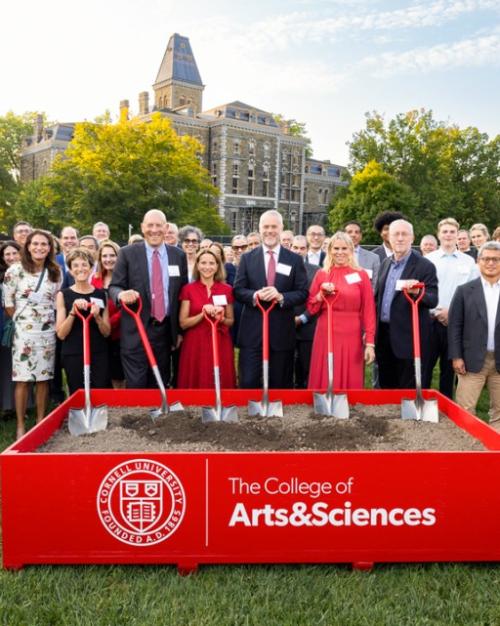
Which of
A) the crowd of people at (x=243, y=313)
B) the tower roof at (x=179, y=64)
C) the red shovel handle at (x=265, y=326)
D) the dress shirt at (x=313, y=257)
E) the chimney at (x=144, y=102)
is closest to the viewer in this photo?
the red shovel handle at (x=265, y=326)

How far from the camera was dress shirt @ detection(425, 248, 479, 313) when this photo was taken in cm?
548

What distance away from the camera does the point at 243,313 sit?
492 cm

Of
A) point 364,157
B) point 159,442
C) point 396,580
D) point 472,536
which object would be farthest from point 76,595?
point 364,157

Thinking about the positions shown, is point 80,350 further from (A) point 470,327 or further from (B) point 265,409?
(A) point 470,327

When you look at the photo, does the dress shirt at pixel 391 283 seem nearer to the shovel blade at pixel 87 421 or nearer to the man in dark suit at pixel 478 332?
the man in dark suit at pixel 478 332

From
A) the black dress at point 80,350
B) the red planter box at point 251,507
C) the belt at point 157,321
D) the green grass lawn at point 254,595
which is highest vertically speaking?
the belt at point 157,321

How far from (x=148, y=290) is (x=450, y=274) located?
9.18 feet

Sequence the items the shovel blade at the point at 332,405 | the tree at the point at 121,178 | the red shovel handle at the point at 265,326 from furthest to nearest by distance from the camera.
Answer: the tree at the point at 121,178
the red shovel handle at the point at 265,326
the shovel blade at the point at 332,405

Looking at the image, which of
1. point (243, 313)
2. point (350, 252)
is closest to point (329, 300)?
point (350, 252)

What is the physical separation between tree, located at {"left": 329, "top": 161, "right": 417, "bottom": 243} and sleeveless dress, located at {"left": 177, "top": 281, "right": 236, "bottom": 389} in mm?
29920

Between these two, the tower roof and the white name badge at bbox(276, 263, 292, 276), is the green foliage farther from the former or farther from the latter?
the tower roof

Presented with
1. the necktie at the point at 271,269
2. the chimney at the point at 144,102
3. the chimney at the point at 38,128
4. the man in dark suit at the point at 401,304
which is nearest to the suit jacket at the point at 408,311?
the man in dark suit at the point at 401,304

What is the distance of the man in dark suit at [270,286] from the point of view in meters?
4.83

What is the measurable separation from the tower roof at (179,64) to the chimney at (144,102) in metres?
12.7
